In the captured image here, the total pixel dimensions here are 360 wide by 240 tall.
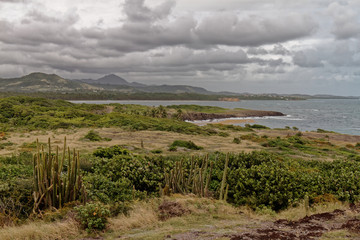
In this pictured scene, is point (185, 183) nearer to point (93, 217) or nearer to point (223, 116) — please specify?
point (93, 217)

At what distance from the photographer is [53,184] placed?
10266 mm

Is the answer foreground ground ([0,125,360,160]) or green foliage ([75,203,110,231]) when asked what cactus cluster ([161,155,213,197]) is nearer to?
green foliage ([75,203,110,231])

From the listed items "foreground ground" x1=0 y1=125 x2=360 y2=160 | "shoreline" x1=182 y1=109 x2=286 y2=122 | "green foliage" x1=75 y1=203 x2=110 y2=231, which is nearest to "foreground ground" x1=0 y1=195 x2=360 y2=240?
"green foliage" x1=75 y1=203 x2=110 y2=231

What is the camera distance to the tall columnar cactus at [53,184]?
407 inches

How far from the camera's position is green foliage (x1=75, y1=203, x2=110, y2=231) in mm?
8695

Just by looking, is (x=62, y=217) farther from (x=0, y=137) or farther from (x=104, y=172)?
(x=0, y=137)

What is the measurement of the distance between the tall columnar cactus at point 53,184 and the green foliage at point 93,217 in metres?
1.78

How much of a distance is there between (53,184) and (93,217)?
8.28 ft

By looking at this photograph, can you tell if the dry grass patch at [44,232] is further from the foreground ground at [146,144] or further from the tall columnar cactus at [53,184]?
the foreground ground at [146,144]

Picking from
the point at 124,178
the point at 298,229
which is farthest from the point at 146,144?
the point at 298,229

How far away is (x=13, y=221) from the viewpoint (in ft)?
31.1

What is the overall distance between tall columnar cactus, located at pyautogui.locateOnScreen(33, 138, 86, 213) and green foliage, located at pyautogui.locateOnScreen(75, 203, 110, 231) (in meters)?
1.78

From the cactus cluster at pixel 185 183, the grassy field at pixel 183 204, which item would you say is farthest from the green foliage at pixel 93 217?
the cactus cluster at pixel 185 183

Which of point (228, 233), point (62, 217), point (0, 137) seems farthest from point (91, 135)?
point (228, 233)
